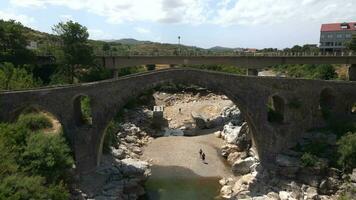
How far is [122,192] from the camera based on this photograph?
98.6ft

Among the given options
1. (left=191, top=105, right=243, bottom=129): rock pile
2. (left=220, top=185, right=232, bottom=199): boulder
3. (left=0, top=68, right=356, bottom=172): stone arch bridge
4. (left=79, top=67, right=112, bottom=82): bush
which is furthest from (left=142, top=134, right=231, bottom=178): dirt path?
(left=79, top=67, right=112, bottom=82): bush

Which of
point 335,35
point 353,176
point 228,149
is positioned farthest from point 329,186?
point 335,35

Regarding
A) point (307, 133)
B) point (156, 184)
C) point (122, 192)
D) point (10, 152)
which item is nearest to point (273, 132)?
point (307, 133)

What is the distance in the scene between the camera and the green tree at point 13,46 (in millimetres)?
50469

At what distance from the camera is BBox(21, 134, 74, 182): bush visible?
80.7 ft

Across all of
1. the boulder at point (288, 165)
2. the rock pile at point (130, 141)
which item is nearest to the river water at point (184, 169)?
the rock pile at point (130, 141)

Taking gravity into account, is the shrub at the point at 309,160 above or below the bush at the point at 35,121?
below

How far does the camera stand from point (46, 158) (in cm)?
2502

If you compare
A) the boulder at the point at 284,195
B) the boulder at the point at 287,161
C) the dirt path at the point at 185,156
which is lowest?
the dirt path at the point at 185,156

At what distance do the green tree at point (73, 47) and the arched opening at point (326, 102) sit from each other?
33.3 metres

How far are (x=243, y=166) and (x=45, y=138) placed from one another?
19.3 m

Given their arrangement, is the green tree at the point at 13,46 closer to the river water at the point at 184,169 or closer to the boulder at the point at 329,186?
the river water at the point at 184,169

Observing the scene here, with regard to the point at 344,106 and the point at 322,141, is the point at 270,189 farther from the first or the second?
the point at 344,106

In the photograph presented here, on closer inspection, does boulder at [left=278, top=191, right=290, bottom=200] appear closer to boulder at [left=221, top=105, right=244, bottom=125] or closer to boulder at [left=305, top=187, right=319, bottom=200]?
boulder at [left=305, top=187, right=319, bottom=200]
